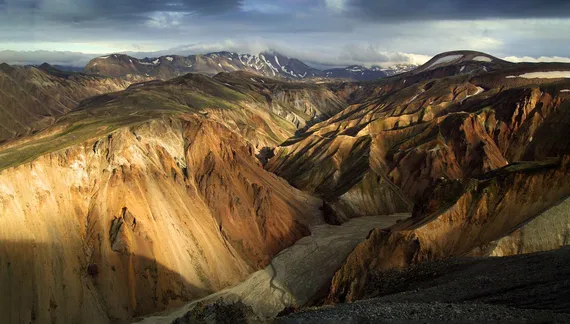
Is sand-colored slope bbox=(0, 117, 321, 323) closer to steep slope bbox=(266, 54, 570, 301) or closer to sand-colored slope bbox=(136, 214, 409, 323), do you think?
sand-colored slope bbox=(136, 214, 409, 323)

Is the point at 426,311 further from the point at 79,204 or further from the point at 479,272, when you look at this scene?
the point at 79,204

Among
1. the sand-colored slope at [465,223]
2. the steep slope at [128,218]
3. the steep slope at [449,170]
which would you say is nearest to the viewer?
the steep slope at [128,218]

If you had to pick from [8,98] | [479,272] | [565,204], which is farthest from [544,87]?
[8,98]

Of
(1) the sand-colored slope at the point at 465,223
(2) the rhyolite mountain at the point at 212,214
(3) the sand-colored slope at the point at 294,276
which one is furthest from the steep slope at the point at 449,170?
(3) the sand-colored slope at the point at 294,276

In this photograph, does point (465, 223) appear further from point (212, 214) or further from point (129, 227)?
point (129, 227)

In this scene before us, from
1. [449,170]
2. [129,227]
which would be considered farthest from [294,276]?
[449,170]

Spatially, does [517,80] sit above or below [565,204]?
above

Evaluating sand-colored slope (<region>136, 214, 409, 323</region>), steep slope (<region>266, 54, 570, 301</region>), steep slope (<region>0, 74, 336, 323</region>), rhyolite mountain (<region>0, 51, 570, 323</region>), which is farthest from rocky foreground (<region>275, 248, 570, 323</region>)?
steep slope (<region>0, 74, 336, 323</region>)

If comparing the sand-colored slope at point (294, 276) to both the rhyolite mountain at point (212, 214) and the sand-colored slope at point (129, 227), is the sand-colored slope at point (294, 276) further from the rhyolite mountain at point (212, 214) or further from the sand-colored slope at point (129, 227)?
the sand-colored slope at point (129, 227)
